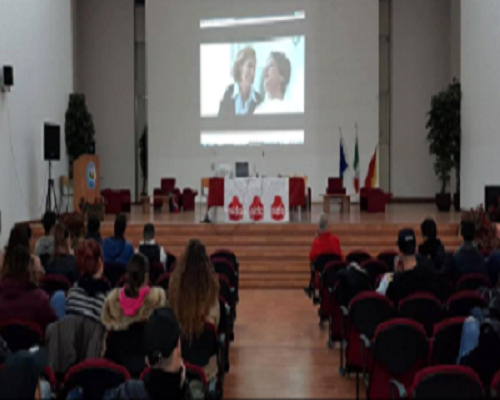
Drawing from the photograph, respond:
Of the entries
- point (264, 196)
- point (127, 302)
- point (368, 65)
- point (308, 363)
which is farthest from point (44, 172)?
point (127, 302)

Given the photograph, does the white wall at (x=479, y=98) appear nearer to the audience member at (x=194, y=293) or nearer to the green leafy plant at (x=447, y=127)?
the green leafy plant at (x=447, y=127)

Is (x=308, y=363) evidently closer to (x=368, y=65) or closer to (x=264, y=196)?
(x=264, y=196)

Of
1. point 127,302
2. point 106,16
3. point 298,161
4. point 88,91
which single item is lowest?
point 127,302

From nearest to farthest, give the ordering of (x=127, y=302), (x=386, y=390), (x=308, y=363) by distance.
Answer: (x=127, y=302) → (x=386, y=390) → (x=308, y=363)

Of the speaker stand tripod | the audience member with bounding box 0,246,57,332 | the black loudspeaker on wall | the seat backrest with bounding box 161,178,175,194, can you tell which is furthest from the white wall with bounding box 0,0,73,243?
the audience member with bounding box 0,246,57,332

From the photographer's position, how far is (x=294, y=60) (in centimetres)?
1956

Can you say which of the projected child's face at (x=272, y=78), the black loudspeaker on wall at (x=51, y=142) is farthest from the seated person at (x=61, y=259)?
the projected child's face at (x=272, y=78)

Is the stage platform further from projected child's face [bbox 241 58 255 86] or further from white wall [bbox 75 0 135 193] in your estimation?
white wall [bbox 75 0 135 193]

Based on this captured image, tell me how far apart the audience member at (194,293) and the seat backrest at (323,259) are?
358 cm

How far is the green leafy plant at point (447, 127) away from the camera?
1712 cm

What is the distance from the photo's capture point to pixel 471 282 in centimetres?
605

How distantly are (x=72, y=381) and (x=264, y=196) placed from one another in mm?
9900

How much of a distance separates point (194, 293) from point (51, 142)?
38.8ft

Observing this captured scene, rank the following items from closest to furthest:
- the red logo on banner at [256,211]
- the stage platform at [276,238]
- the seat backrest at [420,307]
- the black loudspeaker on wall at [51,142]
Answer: the seat backrest at [420,307], the stage platform at [276,238], the red logo on banner at [256,211], the black loudspeaker on wall at [51,142]
